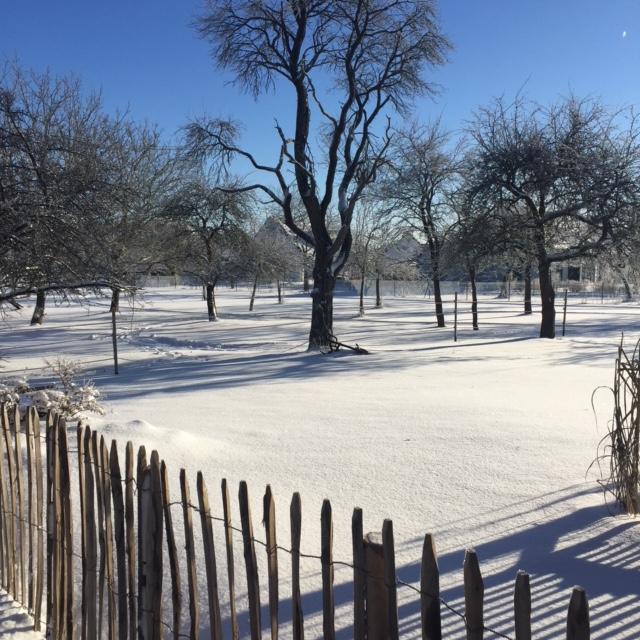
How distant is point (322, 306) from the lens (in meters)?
16.4

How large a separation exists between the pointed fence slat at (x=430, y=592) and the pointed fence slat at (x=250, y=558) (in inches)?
26.4

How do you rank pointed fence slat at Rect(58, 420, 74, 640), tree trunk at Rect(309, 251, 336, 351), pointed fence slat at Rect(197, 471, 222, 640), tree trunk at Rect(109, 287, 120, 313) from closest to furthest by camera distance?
pointed fence slat at Rect(197, 471, 222, 640) → pointed fence slat at Rect(58, 420, 74, 640) → tree trunk at Rect(109, 287, 120, 313) → tree trunk at Rect(309, 251, 336, 351)

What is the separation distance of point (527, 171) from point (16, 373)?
15.1m

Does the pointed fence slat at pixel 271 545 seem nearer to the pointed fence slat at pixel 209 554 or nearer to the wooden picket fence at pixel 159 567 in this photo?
the wooden picket fence at pixel 159 567

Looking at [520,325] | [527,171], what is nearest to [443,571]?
[527,171]

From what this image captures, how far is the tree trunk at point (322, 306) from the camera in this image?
640 inches

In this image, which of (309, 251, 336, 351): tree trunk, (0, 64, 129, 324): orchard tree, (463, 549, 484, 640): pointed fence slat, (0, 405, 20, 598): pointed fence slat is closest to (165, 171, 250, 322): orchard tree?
(309, 251, 336, 351): tree trunk

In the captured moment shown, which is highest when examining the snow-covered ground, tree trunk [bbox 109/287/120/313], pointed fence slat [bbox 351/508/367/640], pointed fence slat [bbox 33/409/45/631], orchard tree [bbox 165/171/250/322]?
orchard tree [bbox 165/171/250/322]

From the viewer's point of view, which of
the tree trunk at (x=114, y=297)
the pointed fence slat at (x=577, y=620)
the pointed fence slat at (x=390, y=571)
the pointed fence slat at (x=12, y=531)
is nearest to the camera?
the pointed fence slat at (x=577, y=620)

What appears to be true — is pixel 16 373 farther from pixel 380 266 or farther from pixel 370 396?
pixel 380 266

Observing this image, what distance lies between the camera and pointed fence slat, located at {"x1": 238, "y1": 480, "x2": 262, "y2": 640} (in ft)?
7.20

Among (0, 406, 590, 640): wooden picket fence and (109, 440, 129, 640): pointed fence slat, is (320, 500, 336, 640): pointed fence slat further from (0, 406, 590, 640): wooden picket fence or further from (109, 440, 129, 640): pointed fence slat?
(109, 440, 129, 640): pointed fence slat

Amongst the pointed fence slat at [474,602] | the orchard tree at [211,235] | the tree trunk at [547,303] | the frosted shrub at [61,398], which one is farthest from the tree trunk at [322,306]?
the pointed fence slat at [474,602]

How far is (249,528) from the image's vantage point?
7.28 ft
